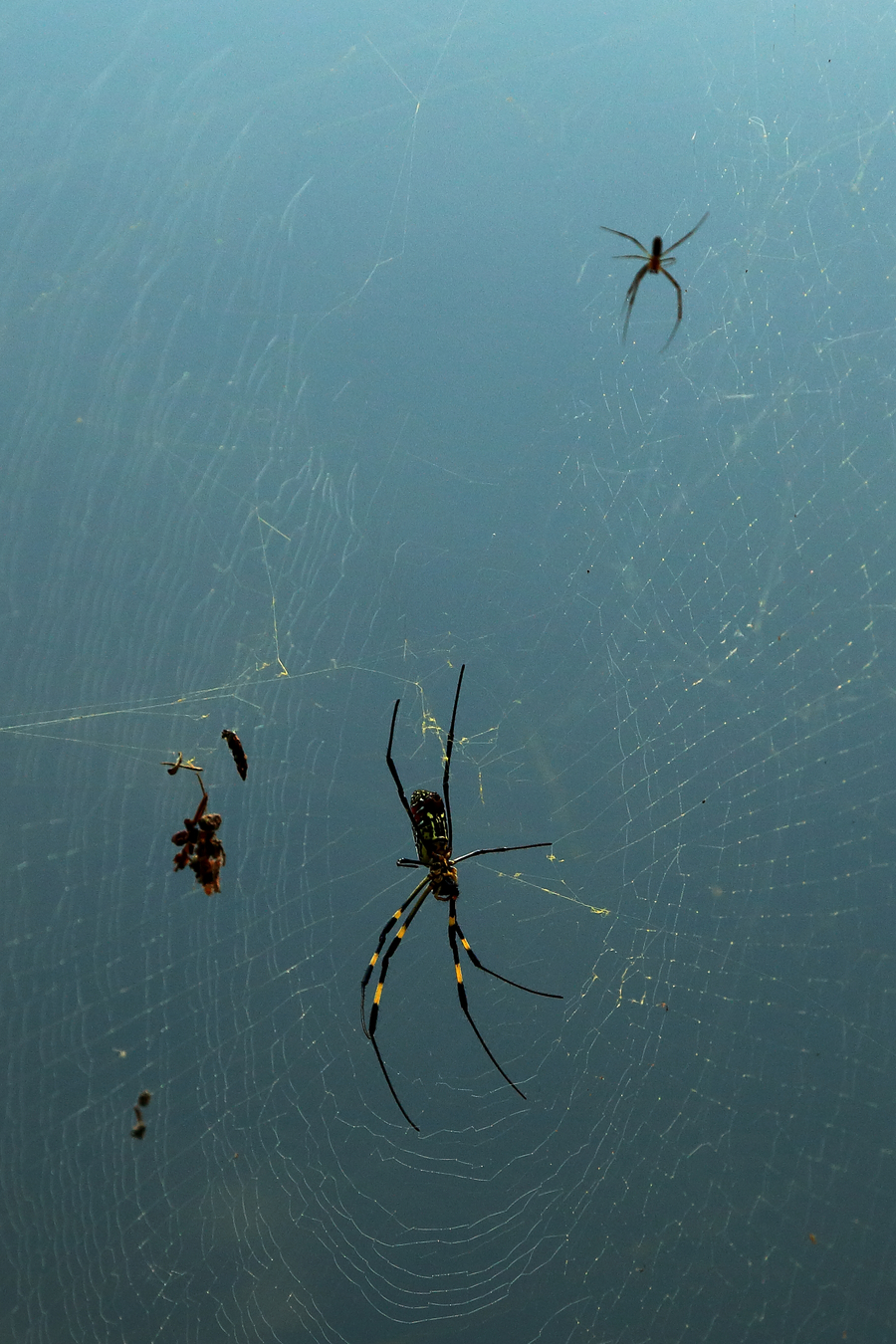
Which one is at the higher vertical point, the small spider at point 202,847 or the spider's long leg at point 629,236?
the spider's long leg at point 629,236

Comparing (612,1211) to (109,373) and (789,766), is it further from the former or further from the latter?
(109,373)

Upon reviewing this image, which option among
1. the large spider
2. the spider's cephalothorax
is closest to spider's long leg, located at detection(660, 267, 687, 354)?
the large spider

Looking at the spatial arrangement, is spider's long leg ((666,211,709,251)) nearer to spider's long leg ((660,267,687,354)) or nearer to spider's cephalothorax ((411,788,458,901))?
spider's long leg ((660,267,687,354))

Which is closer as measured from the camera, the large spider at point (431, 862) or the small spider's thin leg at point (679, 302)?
the large spider at point (431, 862)

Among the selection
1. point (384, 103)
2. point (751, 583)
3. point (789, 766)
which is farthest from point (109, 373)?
point (789, 766)

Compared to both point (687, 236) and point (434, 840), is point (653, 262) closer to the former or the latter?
point (687, 236)

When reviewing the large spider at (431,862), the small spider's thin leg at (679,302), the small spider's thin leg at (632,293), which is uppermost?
the small spider's thin leg at (632,293)

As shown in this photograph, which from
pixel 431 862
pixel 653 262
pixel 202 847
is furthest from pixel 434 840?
pixel 653 262

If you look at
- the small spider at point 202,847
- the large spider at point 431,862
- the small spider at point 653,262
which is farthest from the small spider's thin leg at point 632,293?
the small spider at point 202,847

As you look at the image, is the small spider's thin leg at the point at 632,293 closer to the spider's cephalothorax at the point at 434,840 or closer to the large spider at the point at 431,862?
the large spider at the point at 431,862
